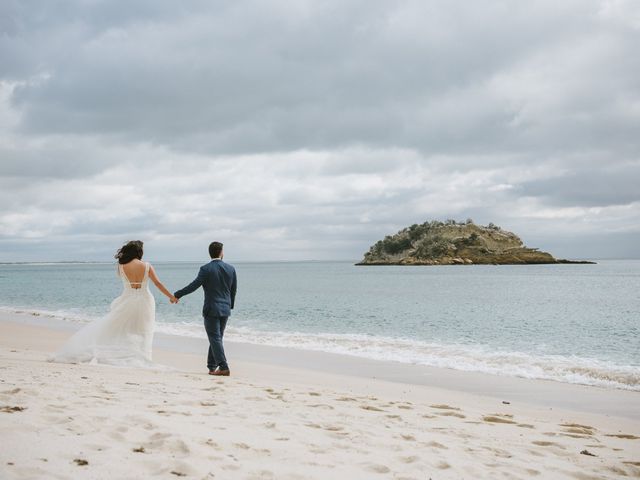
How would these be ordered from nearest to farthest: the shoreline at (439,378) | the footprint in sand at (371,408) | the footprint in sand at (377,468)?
the footprint in sand at (377,468)
the footprint in sand at (371,408)
the shoreline at (439,378)

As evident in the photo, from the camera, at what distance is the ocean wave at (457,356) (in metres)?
12.2

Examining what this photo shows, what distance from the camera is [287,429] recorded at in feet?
17.7

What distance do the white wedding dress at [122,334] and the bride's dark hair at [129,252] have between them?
0.87 ft

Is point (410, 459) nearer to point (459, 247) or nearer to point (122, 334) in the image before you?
point (122, 334)

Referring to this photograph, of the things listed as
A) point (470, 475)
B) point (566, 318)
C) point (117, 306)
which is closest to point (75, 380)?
point (117, 306)

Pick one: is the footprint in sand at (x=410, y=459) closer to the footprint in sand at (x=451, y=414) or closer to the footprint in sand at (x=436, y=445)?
the footprint in sand at (x=436, y=445)

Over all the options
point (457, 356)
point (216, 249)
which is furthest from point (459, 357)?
point (216, 249)

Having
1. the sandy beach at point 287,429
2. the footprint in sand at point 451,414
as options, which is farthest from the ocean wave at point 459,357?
the footprint in sand at point 451,414

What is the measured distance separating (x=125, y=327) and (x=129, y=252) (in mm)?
1485

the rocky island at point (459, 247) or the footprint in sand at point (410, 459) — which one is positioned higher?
the rocky island at point (459, 247)

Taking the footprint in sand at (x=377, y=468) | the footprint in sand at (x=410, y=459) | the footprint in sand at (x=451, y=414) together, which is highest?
the footprint in sand at (x=377, y=468)

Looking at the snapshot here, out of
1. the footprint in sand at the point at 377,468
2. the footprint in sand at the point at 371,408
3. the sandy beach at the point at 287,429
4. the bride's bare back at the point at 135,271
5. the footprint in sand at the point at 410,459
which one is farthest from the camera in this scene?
the bride's bare back at the point at 135,271

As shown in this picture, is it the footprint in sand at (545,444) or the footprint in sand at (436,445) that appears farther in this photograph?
the footprint in sand at (545,444)

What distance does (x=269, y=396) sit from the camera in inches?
289
